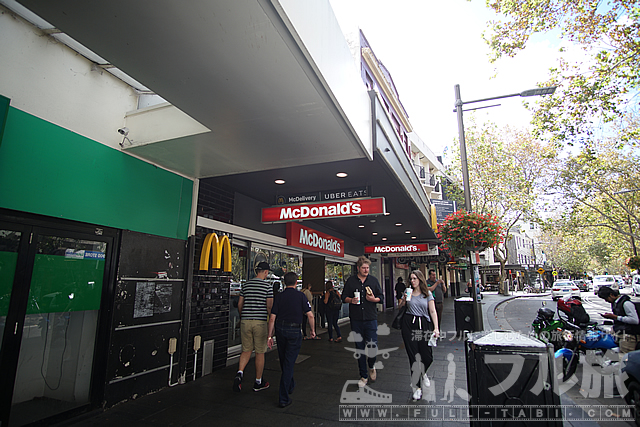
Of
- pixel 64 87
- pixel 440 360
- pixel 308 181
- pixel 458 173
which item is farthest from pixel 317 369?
pixel 458 173

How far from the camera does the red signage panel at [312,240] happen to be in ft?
30.0

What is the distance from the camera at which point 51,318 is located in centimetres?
416

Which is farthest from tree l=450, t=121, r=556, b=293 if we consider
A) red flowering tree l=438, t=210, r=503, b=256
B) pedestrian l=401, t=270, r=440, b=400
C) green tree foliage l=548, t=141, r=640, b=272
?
pedestrian l=401, t=270, r=440, b=400

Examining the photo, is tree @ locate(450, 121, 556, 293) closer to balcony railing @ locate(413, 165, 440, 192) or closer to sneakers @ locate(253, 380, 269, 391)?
balcony railing @ locate(413, 165, 440, 192)

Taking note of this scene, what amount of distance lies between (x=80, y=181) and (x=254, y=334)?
3.18 metres

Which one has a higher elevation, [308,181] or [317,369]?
[308,181]

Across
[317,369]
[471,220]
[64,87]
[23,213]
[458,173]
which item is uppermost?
[458,173]

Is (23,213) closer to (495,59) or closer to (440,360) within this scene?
(440,360)

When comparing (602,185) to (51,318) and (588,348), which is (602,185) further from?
(51,318)

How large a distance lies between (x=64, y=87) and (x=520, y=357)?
5989 mm

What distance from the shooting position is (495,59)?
27.9 feet

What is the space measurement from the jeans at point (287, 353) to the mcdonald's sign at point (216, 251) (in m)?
2.23

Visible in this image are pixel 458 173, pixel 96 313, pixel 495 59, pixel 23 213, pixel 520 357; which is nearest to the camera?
pixel 520 357

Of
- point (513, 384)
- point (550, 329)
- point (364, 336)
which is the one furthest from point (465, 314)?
point (513, 384)
